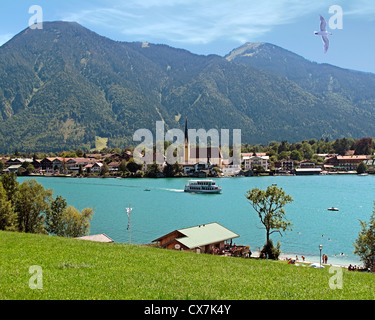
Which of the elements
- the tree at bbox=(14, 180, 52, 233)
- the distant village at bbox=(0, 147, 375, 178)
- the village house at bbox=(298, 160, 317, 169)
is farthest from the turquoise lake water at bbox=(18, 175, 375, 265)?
the village house at bbox=(298, 160, 317, 169)

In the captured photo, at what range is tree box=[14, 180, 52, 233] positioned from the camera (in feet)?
108

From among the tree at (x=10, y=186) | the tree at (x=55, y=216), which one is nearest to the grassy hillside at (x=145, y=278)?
the tree at (x=10, y=186)

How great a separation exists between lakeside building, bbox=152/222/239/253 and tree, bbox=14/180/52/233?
507 inches

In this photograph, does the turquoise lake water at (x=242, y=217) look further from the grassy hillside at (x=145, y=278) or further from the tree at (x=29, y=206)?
the grassy hillside at (x=145, y=278)

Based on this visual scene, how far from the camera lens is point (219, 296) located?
1036 centimetres

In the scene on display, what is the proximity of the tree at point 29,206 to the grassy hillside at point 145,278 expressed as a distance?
16407 millimetres

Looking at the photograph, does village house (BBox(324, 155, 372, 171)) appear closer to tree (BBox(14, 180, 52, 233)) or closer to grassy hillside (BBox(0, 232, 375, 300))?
tree (BBox(14, 180, 52, 233))

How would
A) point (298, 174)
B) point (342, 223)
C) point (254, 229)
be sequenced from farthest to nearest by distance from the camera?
point (298, 174), point (342, 223), point (254, 229)

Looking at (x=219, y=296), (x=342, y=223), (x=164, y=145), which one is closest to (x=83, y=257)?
(x=219, y=296)

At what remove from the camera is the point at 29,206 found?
33.5 meters

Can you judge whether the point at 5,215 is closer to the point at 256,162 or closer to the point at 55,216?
the point at 55,216

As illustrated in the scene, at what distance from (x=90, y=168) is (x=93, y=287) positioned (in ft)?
503

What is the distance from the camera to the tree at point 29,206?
32969mm
